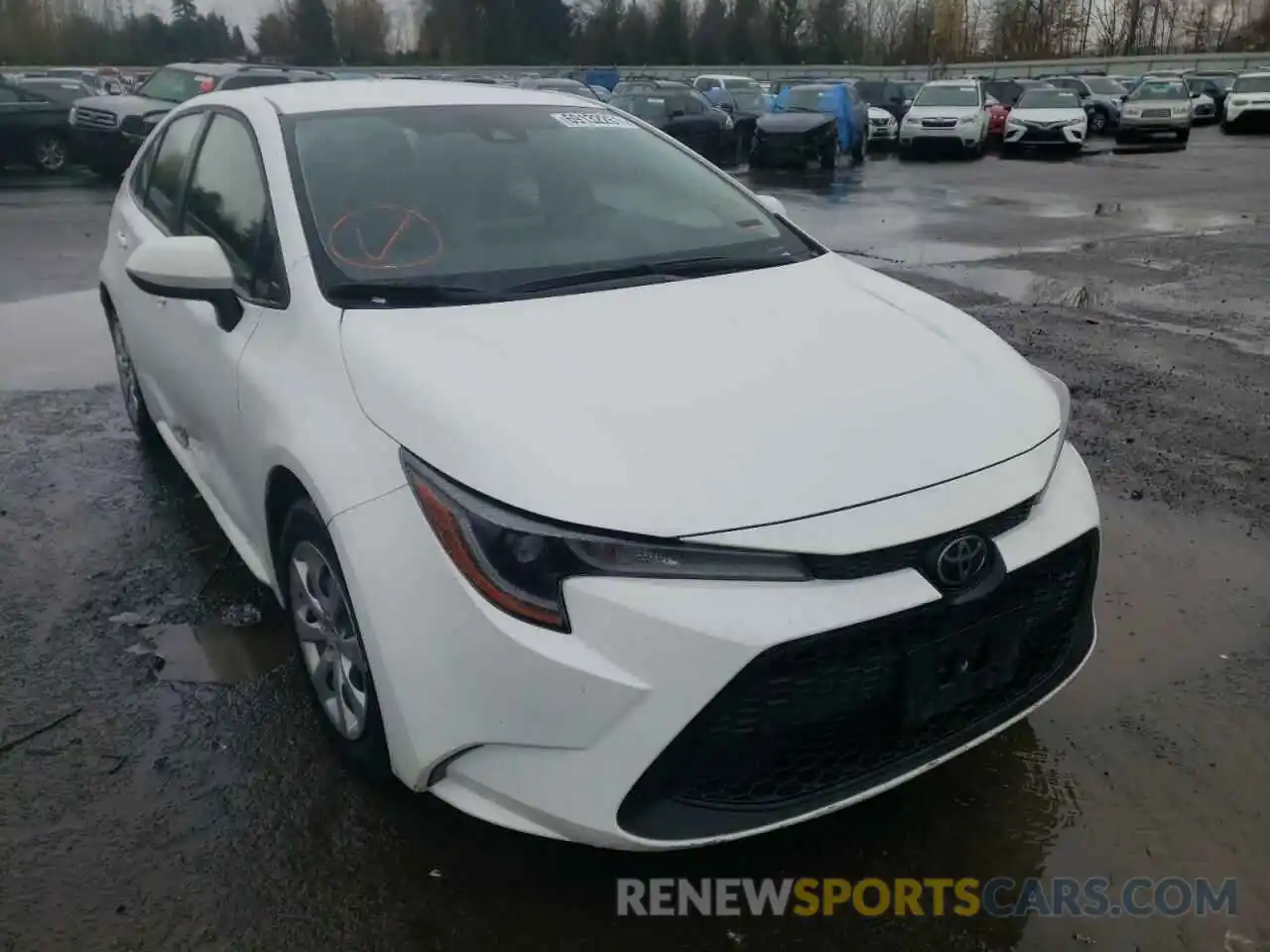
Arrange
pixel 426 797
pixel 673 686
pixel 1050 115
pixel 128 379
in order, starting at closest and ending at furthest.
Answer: pixel 673 686
pixel 426 797
pixel 128 379
pixel 1050 115

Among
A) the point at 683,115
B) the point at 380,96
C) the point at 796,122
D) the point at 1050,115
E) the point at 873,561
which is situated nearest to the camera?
the point at 873,561

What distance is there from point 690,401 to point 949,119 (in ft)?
75.2

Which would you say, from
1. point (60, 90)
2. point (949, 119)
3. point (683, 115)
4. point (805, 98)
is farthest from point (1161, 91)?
point (60, 90)

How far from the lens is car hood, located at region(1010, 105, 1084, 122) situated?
23.5 m

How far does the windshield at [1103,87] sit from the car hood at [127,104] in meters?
26.4

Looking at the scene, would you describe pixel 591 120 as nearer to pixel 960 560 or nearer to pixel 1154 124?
pixel 960 560

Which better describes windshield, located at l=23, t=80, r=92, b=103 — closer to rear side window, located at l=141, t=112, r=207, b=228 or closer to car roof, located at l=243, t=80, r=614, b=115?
rear side window, located at l=141, t=112, r=207, b=228

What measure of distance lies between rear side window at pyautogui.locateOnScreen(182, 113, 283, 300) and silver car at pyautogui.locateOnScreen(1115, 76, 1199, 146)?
92.6 ft

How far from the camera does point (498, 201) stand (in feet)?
10.6

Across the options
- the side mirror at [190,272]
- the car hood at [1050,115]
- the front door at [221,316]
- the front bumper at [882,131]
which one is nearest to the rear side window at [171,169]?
the front door at [221,316]

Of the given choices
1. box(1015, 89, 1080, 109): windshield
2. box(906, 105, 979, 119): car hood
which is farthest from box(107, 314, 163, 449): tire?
box(1015, 89, 1080, 109): windshield

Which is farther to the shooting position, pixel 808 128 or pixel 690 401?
pixel 808 128

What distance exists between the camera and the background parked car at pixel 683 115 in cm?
1981

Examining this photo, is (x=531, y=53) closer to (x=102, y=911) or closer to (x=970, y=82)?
(x=970, y=82)
